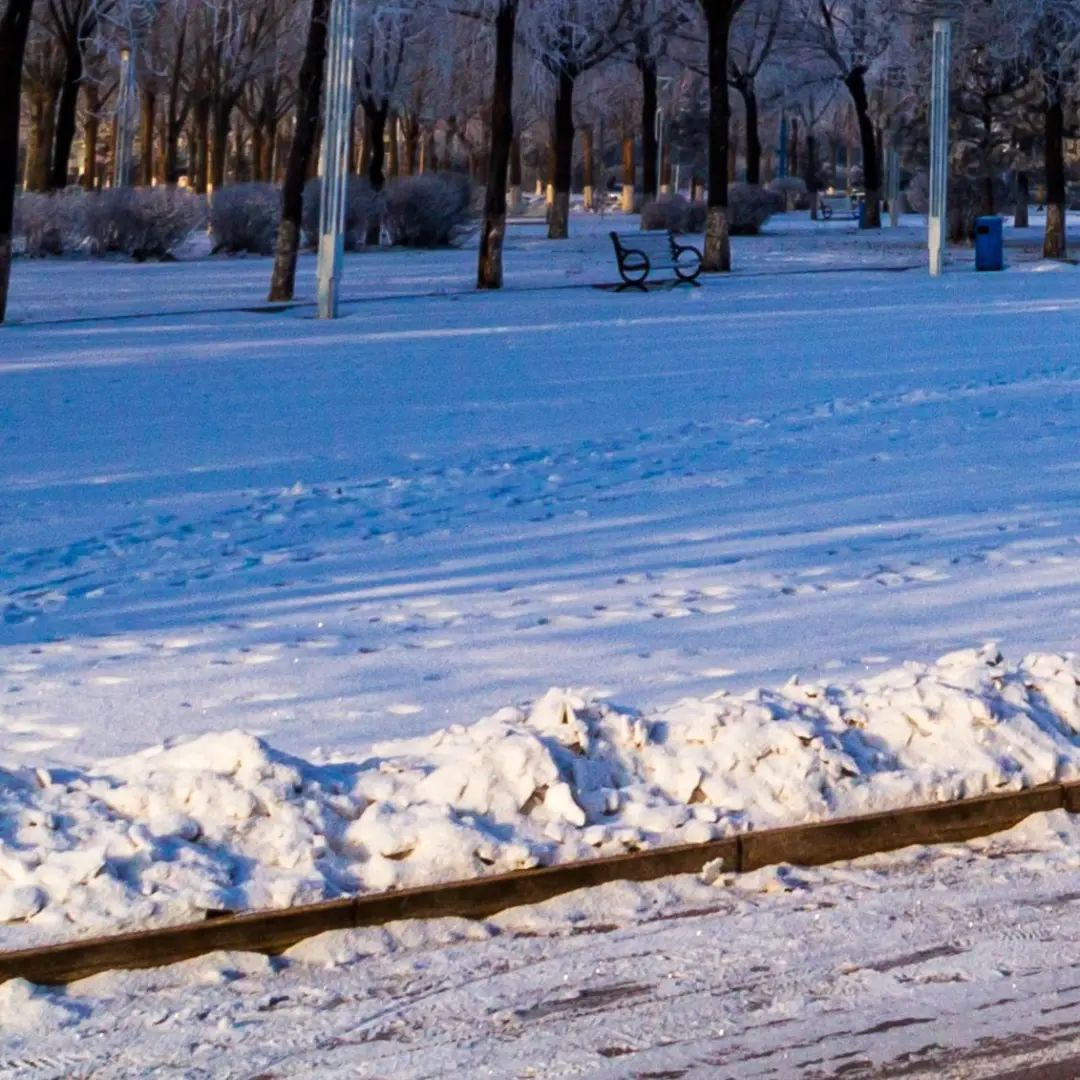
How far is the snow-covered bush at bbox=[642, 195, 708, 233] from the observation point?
44562 millimetres

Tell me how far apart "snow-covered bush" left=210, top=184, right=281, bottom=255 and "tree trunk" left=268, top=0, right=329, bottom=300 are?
1365cm

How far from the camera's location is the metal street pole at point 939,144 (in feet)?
95.5

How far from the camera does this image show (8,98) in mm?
19578

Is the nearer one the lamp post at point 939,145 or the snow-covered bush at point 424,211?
the lamp post at point 939,145

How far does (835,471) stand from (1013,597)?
3573 millimetres

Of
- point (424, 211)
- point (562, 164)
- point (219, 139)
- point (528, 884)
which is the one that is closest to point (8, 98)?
point (528, 884)

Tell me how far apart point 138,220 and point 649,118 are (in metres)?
18.3

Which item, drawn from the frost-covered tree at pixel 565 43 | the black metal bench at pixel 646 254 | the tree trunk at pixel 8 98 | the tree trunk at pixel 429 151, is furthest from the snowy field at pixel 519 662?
the tree trunk at pixel 429 151

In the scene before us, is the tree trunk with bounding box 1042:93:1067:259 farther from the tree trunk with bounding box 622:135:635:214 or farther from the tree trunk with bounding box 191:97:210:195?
the tree trunk with bounding box 622:135:635:214

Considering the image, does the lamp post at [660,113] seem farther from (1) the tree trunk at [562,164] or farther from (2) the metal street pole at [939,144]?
(2) the metal street pole at [939,144]

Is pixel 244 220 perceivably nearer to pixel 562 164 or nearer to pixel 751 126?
pixel 562 164

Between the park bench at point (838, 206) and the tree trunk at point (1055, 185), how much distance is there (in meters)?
23.1

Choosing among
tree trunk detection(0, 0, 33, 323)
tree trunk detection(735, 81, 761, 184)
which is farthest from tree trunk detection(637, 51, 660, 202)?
tree trunk detection(0, 0, 33, 323)

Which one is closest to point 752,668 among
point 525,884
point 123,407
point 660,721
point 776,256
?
point 660,721
